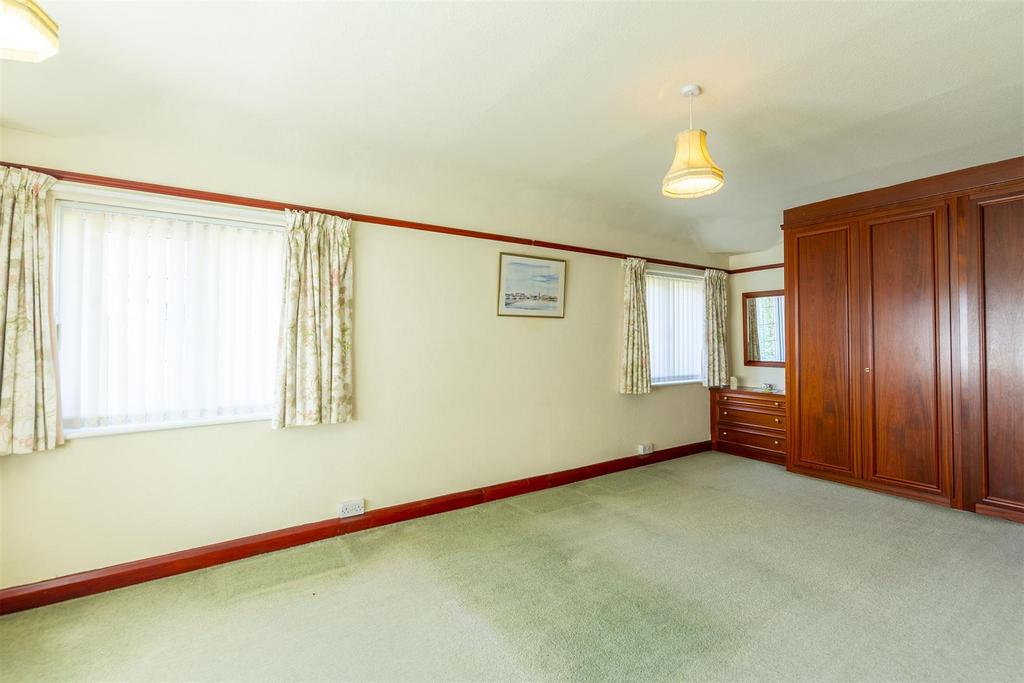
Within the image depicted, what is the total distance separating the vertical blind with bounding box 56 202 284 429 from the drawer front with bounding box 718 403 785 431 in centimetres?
484

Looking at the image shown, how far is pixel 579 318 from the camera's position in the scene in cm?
431

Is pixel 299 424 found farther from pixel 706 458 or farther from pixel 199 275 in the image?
pixel 706 458

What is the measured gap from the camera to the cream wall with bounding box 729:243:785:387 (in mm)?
5164

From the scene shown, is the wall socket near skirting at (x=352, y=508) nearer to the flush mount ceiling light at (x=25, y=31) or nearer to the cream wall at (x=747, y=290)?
the flush mount ceiling light at (x=25, y=31)

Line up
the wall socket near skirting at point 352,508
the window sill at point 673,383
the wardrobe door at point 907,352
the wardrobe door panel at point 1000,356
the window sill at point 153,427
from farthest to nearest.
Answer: the window sill at point 673,383
the wardrobe door at point 907,352
the wardrobe door panel at point 1000,356
the wall socket near skirting at point 352,508
the window sill at point 153,427

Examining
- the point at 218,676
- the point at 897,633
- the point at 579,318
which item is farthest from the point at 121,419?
the point at 897,633

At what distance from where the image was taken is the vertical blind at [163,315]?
2.36 metres

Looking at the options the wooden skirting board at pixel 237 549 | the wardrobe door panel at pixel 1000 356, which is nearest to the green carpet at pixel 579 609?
the wooden skirting board at pixel 237 549

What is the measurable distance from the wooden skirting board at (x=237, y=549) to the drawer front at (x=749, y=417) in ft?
7.91

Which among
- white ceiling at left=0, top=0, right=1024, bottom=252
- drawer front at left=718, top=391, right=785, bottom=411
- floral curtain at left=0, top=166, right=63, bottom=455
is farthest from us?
drawer front at left=718, top=391, right=785, bottom=411

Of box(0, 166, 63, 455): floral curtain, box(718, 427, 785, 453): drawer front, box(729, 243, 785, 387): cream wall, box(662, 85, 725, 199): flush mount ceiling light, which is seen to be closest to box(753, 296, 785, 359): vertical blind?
box(729, 243, 785, 387): cream wall

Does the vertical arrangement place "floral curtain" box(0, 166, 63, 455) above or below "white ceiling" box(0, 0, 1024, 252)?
below

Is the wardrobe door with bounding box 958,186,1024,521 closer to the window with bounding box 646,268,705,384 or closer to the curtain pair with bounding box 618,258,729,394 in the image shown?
the window with bounding box 646,268,705,384

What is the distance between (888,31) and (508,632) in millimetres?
3076
